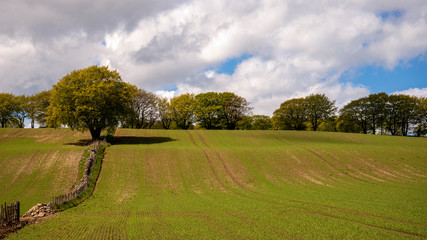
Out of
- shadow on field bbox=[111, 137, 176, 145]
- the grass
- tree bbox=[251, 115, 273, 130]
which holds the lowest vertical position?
the grass

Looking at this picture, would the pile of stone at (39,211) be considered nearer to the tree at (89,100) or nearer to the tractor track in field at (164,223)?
the tractor track in field at (164,223)

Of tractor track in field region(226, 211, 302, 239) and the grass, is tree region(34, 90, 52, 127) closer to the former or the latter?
the grass

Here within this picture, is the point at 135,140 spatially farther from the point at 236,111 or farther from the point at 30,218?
the point at 236,111

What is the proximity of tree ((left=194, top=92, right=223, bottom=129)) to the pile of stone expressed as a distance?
269 ft

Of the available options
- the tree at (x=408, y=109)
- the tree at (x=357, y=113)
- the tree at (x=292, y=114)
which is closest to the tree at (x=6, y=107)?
the tree at (x=292, y=114)

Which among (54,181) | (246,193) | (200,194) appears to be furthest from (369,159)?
(54,181)

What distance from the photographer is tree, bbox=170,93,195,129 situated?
334 feet

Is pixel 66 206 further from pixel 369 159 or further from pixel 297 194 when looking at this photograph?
pixel 369 159

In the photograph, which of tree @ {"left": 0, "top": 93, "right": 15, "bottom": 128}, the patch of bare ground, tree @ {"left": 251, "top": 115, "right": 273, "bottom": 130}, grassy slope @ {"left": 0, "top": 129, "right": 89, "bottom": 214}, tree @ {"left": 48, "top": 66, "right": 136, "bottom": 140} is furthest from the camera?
tree @ {"left": 251, "top": 115, "right": 273, "bottom": 130}

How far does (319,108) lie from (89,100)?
92.7 metres

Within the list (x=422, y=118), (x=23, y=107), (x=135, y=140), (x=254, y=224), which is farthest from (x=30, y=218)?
(x=422, y=118)

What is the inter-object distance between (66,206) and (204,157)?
24.9 m

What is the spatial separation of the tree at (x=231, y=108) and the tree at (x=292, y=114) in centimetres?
1672

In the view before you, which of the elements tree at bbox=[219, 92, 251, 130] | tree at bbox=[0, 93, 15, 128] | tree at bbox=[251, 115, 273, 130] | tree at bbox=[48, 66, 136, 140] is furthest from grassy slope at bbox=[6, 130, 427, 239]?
tree at bbox=[251, 115, 273, 130]
